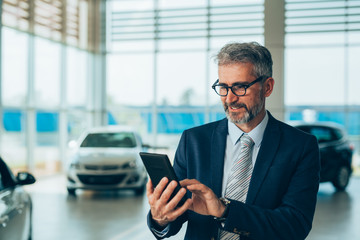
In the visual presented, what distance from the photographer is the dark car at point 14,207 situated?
114 inches

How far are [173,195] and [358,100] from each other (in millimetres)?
11628

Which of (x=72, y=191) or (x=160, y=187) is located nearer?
(x=160, y=187)

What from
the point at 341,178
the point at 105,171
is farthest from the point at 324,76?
the point at 105,171

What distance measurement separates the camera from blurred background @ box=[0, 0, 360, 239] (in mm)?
10461

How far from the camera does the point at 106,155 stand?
8.19 meters

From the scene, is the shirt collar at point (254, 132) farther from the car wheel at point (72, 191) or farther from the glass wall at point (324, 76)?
the glass wall at point (324, 76)

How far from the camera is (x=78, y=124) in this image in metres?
13.2

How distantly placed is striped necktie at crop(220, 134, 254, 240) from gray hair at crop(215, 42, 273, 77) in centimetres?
26

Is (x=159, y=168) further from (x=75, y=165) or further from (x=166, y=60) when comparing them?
(x=166, y=60)

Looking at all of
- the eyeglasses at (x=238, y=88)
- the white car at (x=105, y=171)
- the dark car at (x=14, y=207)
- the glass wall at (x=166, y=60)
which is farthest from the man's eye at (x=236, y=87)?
the glass wall at (x=166, y=60)

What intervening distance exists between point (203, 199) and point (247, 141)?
12.3 inches

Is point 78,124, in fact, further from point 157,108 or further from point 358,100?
point 358,100

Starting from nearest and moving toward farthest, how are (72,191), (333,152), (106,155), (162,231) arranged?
1. (162,231)
2. (106,155)
3. (72,191)
4. (333,152)

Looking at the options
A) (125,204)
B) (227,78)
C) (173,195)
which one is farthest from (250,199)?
(125,204)
